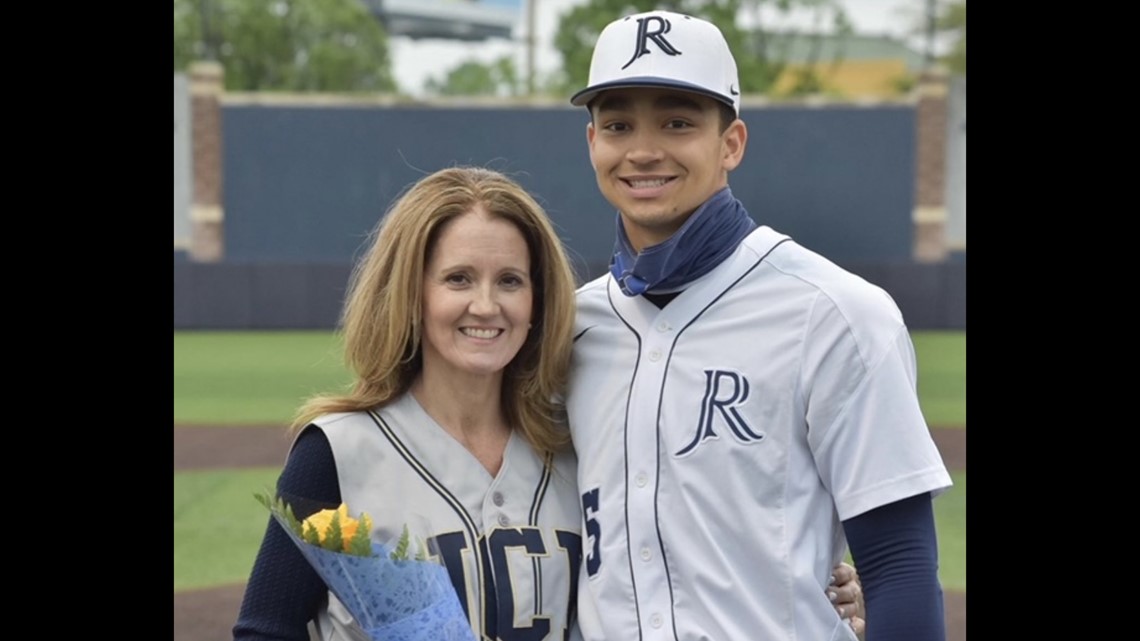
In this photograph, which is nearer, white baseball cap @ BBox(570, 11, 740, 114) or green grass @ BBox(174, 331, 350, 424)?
white baseball cap @ BBox(570, 11, 740, 114)

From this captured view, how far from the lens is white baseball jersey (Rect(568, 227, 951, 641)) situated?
2406mm

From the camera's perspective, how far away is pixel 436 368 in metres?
2.76

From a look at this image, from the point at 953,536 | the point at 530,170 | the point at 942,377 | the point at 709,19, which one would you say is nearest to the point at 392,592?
the point at 953,536

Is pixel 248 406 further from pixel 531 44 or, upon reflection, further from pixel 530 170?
pixel 531 44

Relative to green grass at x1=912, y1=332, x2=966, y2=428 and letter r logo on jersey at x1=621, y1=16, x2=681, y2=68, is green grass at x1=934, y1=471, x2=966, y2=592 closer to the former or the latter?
green grass at x1=912, y1=332, x2=966, y2=428

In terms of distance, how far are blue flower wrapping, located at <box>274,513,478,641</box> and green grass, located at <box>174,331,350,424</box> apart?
8.09 meters

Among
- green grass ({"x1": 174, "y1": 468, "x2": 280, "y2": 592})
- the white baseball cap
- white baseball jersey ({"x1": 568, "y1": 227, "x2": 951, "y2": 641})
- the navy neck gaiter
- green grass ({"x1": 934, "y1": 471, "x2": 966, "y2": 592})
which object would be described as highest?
the white baseball cap

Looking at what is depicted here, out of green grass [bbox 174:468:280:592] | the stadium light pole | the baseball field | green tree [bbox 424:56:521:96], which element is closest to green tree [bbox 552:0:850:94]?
the stadium light pole

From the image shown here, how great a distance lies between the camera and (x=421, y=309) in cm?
272

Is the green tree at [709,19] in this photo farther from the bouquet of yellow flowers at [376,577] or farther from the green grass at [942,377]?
the bouquet of yellow flowers at [376,577]

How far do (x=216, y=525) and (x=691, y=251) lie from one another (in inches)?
242

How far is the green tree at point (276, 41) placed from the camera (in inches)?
1652
